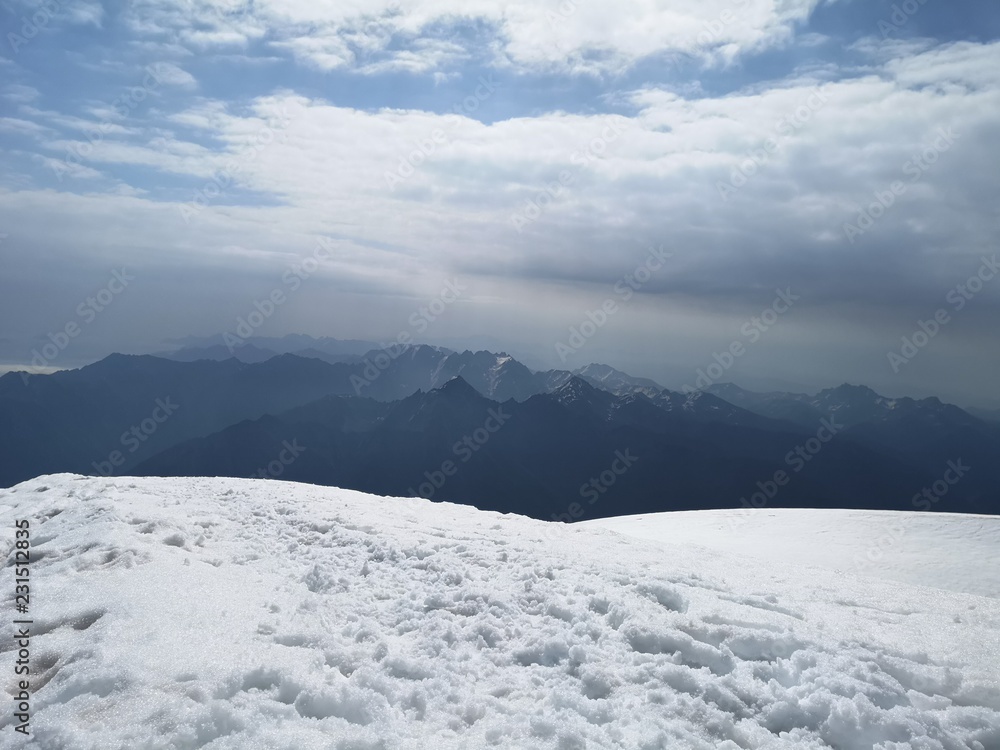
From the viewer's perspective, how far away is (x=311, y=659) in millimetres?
7176

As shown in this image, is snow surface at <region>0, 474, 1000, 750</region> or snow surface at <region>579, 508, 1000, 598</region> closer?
snow surface at <region>0, 474, 1000, 750</region>

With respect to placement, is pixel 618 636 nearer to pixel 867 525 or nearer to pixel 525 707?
pixel 525 707

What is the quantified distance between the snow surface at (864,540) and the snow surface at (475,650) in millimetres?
3535

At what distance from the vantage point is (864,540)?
1647 centimetres

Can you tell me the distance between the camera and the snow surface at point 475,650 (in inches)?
232

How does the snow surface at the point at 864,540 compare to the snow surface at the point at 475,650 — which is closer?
the snow surface at the point at 475,650

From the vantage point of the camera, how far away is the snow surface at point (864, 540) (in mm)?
13492

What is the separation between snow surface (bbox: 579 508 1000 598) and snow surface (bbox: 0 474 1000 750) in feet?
11.6

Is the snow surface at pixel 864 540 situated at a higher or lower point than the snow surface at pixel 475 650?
lower

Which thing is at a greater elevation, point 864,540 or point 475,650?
point 475,650

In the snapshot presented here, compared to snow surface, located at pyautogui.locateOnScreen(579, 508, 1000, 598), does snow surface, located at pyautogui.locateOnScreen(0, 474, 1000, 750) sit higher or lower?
higher

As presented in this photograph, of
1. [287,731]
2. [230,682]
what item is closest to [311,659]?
[230,682]

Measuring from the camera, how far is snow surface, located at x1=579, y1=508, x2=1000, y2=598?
1349cm

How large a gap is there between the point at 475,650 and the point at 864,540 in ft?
46.1
